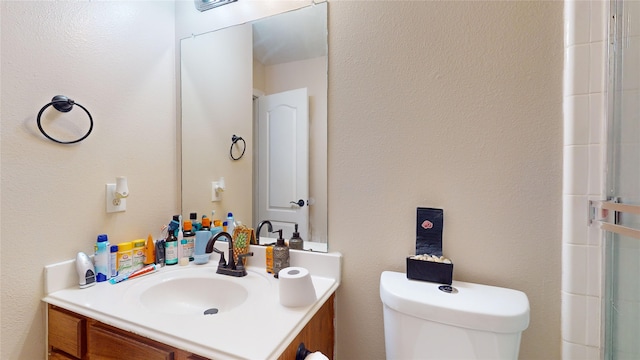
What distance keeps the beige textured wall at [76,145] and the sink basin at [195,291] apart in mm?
292

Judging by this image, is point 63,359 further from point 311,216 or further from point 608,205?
point 608,205

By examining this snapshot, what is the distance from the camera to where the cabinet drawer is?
0.83 metres

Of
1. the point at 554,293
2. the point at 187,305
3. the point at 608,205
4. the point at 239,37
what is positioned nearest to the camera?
the point at 608,205

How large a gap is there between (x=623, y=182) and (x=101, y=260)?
5.60 feet

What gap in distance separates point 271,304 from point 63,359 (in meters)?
0.74

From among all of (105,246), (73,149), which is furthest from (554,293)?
(73,149)

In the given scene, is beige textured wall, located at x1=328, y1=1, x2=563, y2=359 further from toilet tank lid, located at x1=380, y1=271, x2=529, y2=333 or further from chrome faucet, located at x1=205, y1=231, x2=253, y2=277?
chrome faucet, located at x1=205, y1=231, x2=253, y2=277

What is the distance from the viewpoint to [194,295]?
107 cm

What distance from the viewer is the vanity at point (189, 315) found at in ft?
2.16

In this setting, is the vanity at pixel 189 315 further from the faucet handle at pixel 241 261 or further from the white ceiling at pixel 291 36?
the white ceiling at pixel 291 36

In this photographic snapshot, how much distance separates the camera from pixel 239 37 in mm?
1260

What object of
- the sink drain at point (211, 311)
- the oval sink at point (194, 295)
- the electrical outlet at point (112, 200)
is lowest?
the sink drain at point (211, 311)

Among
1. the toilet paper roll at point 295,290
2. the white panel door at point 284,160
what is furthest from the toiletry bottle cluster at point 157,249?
the toilet paper roll at point 295,290

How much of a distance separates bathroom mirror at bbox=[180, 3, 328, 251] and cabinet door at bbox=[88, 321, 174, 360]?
57 centimetres
